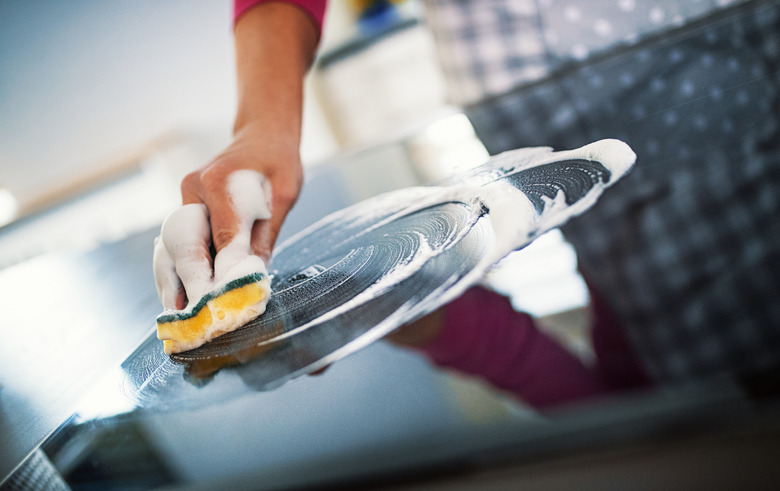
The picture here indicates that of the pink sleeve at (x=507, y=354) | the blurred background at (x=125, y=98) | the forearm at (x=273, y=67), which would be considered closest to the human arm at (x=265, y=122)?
the forearm at (x=273, y=67)

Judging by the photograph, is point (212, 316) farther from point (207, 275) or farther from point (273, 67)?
point (273, 67)

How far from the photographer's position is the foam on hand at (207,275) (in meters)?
0.39

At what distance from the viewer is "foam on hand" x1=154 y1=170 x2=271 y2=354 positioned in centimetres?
39

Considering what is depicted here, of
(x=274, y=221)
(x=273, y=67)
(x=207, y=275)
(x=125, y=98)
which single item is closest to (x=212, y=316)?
(x=207, y=275)

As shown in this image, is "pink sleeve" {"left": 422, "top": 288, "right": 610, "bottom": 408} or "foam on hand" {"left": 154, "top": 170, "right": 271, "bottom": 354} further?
"foam on hand" {"left": 154, "top": 170, "right": 271, "bottom": 354}

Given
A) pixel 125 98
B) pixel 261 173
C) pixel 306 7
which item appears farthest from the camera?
pixel 125 98

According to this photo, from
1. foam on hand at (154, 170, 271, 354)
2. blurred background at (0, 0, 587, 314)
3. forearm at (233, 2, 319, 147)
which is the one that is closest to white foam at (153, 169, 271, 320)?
Answer: foam on hand at (154, 170, 271, 354)

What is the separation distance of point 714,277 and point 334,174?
0.76 metres

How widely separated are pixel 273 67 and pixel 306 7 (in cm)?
18

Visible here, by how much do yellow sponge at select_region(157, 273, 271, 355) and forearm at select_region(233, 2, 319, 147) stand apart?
34 cm

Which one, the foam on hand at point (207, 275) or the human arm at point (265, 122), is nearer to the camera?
the foam on hand at point (207, 275)

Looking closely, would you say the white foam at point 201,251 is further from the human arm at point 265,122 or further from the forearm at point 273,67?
the forearm at point 273,67

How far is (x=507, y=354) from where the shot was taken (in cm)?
23

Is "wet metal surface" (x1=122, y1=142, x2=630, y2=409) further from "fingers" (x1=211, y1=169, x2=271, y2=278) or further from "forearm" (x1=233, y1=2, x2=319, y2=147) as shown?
"forearm" (x1=233, y1=2, x2=319, y2=147)
